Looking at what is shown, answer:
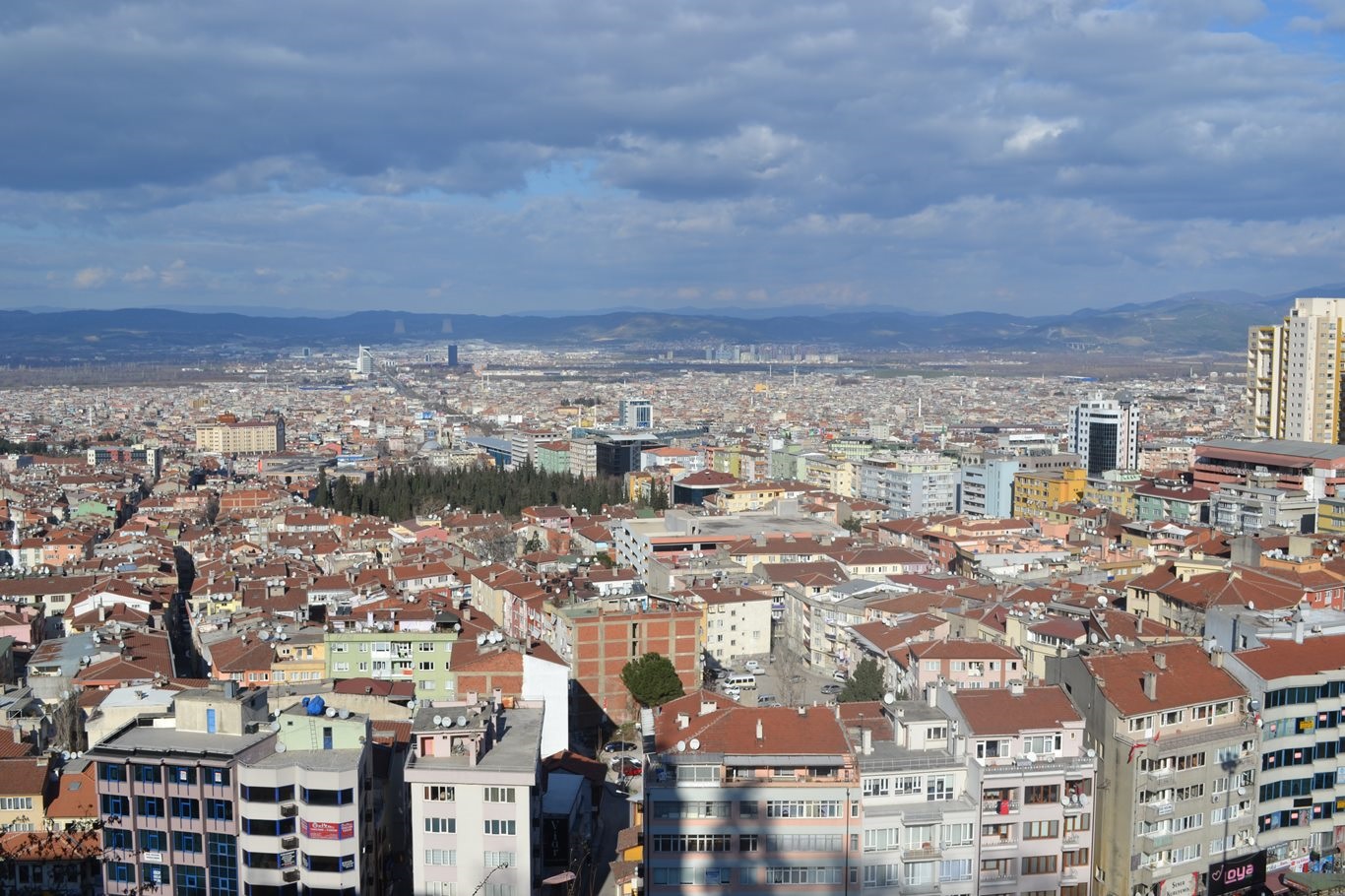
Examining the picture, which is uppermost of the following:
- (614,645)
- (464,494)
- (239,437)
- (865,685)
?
(614,645)

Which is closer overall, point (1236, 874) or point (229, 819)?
point (229, 819)

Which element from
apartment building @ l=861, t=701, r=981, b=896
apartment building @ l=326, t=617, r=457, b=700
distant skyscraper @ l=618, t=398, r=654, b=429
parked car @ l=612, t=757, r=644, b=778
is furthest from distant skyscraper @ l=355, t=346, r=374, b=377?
apartment building @ l=861, t=701, r=981, b=896

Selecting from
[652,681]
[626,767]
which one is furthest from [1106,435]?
[626,767]

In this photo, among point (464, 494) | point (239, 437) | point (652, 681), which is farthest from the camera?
point (239, 437)

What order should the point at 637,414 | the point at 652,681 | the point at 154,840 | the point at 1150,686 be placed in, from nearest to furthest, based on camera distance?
the point at 154,840
the point at 1150,686
the point at 652,681
the point at 637,414

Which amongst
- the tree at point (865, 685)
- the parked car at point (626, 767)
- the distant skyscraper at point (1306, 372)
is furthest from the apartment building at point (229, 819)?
the distant skyscraper at point (1306, 372)

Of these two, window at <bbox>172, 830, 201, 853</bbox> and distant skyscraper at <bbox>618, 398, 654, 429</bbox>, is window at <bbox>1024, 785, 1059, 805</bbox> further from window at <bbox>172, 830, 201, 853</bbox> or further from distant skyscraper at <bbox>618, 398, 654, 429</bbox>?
distant skyscraper at <bbox>618, 398, 654, 429</bbox>

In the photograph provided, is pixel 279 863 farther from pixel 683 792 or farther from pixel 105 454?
pixel 105 454

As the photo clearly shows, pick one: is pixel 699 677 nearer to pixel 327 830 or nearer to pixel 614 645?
pixel 614 645
